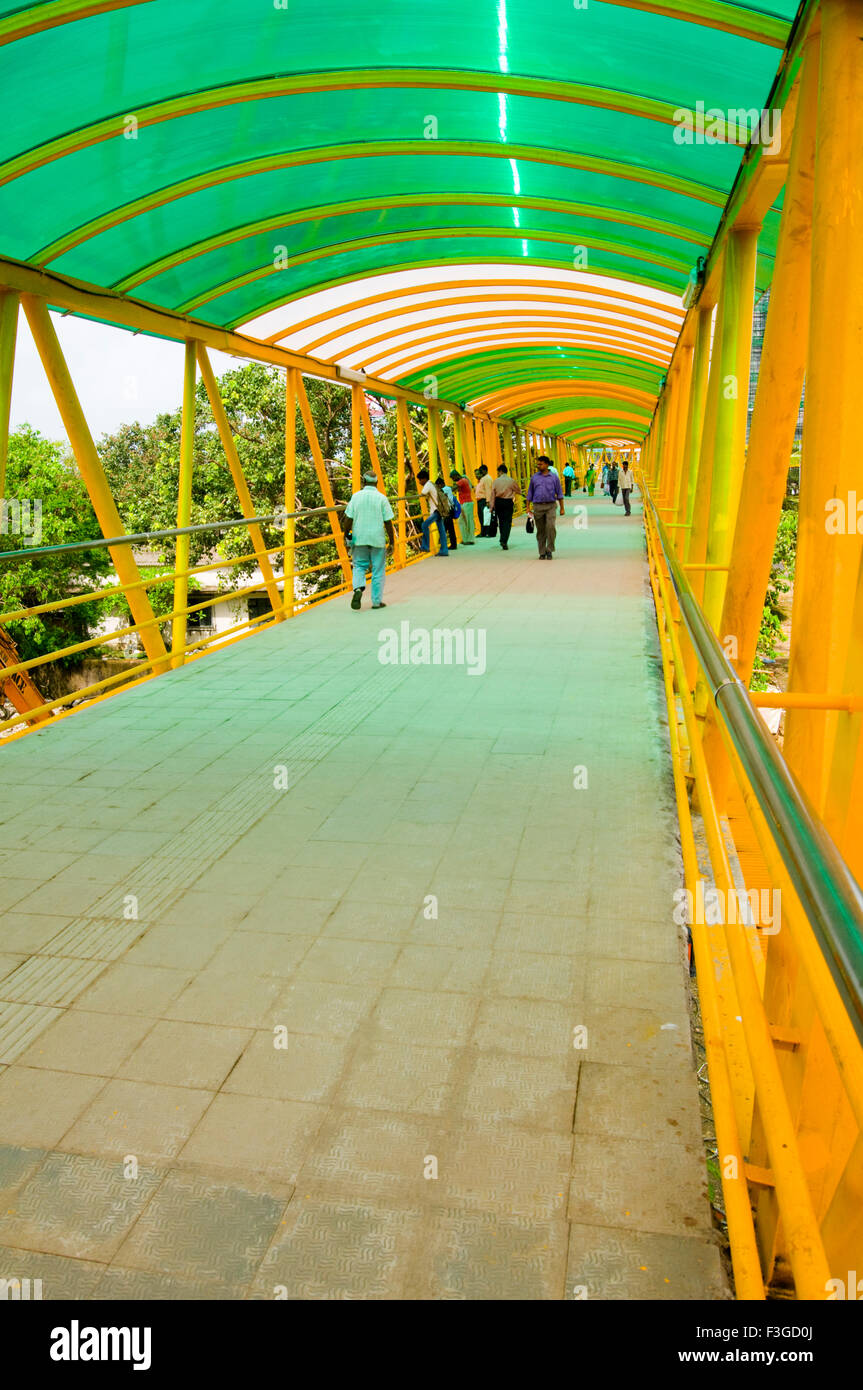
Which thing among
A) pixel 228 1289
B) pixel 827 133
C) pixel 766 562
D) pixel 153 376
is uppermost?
pixel 153 376

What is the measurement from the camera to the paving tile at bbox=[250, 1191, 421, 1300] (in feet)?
7.38

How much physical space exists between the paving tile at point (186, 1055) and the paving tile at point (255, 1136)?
0.14 metres

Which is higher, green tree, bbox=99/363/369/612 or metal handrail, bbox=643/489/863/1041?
green tree, bbox=99/363/369/612

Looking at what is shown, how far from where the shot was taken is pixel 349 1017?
333 cm

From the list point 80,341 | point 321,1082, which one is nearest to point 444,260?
point 321,1082

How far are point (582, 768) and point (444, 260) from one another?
7.24m

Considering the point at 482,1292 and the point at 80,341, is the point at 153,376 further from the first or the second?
the point at 482,1292

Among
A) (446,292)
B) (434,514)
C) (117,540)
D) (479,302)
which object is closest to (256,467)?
(434,514)

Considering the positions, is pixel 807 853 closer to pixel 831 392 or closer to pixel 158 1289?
pixel 158 1289

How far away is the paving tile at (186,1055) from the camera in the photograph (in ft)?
10.0

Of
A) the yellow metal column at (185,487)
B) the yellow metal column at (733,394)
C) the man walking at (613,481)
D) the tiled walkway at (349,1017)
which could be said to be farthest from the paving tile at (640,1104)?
the man walking at (613,481)

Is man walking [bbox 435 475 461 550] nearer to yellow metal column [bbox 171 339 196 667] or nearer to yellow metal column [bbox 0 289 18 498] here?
yellow metal column [bbox 171 339 196 667]

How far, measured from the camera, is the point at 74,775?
235 inches

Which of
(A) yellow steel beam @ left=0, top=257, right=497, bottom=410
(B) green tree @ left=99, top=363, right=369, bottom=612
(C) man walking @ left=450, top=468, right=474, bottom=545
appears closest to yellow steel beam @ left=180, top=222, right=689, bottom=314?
(A) yellow steel beam @ left=0, top=257, right=497, bottom=410
